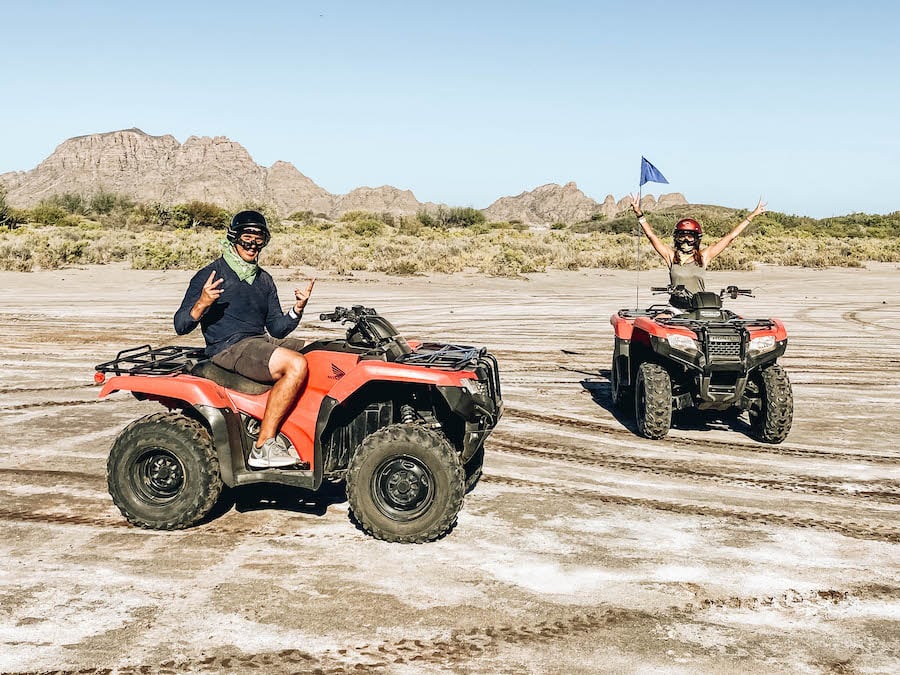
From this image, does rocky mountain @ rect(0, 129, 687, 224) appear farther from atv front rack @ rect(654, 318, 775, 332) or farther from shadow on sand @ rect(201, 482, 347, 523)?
shadow on sand @ rect(201, 482, 347, 523)

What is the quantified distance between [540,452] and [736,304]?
1764 centimetres

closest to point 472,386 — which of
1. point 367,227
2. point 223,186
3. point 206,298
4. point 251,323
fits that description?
point 251,323

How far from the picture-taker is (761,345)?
8516 mm

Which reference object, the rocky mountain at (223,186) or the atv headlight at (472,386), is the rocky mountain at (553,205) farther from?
the atv headlight at (472,386)

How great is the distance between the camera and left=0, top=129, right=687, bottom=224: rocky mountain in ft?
500

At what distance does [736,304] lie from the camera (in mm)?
24266

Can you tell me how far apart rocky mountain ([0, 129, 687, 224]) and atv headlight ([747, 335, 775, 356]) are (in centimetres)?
13580

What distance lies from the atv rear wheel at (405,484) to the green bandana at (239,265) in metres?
1.44

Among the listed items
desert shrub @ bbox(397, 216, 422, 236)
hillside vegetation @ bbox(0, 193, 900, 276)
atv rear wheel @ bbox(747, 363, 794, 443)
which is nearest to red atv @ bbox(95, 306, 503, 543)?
atv rear wheel @ bbox(747, 363, 794, 443)

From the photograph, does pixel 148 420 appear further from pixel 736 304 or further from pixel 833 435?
pixel 736 304

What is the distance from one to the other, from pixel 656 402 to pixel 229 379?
178 inches

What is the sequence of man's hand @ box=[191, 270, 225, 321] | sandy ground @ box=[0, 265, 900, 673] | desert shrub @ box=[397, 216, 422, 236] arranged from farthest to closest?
desert shrub @ box=[397, 216, 422, 236]
man's hand @ box=[191, 270, 225, 321]
sandy ground @ box=[0, 265, 900, 673]

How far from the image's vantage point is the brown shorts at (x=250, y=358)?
5.68 meters

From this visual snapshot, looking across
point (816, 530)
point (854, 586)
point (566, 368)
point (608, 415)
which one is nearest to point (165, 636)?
point (854, 586)
